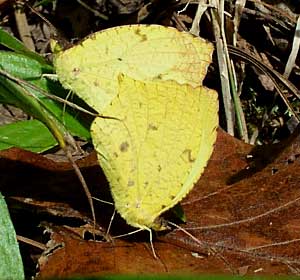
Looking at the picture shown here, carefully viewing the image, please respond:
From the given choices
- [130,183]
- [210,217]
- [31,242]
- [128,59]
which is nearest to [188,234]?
[210,217]

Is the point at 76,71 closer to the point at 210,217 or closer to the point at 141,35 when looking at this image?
the point at 141,35

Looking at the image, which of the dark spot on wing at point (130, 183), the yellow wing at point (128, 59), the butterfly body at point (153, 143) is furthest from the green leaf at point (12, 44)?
the dark spot on wing at point (130, 183)

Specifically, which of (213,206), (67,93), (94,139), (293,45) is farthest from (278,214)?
(293,45)

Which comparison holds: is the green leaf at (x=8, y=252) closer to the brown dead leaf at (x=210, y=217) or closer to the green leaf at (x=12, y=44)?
the brown dead leaf at (x=210, y=217)

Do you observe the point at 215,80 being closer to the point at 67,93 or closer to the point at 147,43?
the point at 147,43

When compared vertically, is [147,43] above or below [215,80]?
above

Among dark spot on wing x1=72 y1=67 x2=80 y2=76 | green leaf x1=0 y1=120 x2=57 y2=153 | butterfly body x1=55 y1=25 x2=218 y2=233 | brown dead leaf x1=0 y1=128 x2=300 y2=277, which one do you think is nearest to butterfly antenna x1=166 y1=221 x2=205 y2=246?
brown dead leaf x1=0 y1=128 x2=300 y2=277

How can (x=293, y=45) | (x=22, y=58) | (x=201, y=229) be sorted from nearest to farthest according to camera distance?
(x=201, y=229) → (x=22, y=58) → (x=293, y=45)

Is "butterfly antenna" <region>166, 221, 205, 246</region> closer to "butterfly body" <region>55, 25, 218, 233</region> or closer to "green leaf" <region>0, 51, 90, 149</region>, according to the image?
"butterfly body" <region>55, 25, 218, 233</region>
